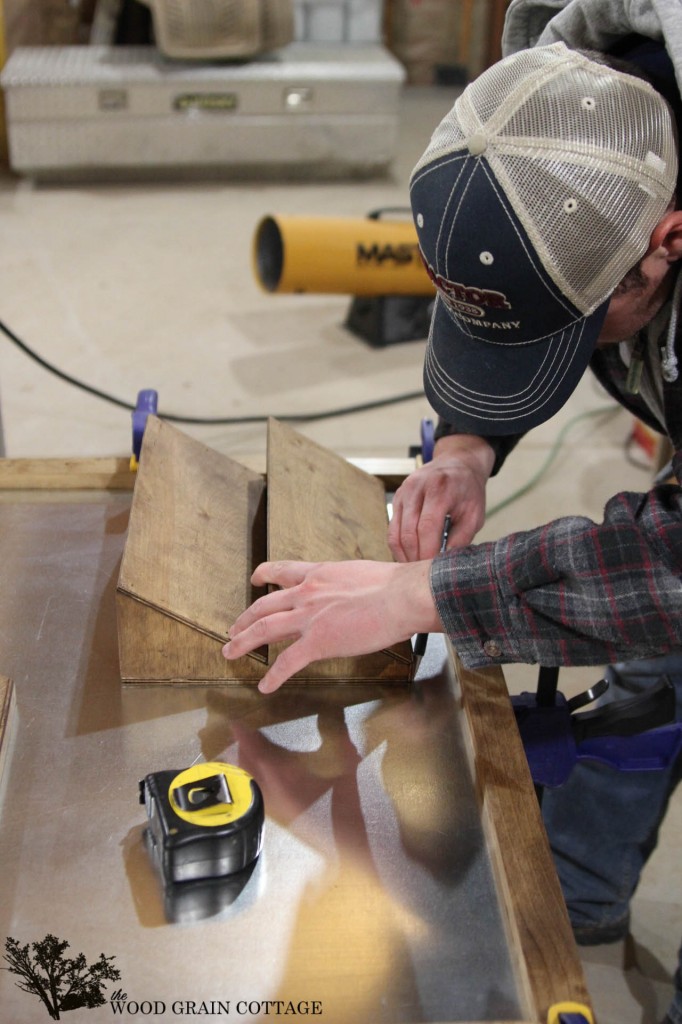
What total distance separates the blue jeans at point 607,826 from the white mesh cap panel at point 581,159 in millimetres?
666

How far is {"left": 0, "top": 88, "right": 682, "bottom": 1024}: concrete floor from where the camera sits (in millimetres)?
2438

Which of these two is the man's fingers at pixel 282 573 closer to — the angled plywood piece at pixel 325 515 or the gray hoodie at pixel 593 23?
the angled plywood piece at pixel 325 515

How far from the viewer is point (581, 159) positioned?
2.64ft

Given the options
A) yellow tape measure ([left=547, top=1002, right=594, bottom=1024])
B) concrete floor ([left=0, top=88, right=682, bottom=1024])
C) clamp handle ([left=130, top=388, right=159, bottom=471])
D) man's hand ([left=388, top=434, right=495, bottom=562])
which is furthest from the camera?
concrete floor ([left=0, top=88, right=682, bottom=1024])

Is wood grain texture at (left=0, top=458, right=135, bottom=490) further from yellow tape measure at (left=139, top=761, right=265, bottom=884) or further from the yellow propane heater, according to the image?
the yellow propane heater

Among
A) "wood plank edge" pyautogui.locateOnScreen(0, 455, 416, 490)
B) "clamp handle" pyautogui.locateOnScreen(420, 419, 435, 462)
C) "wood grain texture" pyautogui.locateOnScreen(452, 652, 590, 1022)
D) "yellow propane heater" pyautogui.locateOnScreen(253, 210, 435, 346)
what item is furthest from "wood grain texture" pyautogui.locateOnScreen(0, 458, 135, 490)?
"yellow propane heater" pyautogui.locateOnScreen(253, 210, 435, 346)

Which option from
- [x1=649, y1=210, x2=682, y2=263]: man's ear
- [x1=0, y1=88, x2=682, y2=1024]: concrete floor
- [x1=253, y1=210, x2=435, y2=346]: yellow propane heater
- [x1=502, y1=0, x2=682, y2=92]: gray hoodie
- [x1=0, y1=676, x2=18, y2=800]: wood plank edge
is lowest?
[x1=0, y1=88, x2=682, y2=1024]: concrete floor

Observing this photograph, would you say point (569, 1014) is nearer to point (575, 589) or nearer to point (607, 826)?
point (575, 589)

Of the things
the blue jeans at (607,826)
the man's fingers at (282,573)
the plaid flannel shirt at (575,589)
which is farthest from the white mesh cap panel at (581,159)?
the blue jeans at (607,826)

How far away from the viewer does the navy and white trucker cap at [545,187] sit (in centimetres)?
81

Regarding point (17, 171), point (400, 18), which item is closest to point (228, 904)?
point (17, 171)

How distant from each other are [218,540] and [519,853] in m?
0.41

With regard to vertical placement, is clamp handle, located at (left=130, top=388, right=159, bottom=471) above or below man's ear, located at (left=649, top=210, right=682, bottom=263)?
below

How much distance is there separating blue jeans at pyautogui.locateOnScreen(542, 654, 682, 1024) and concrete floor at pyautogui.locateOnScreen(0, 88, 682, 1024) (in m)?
0.25
